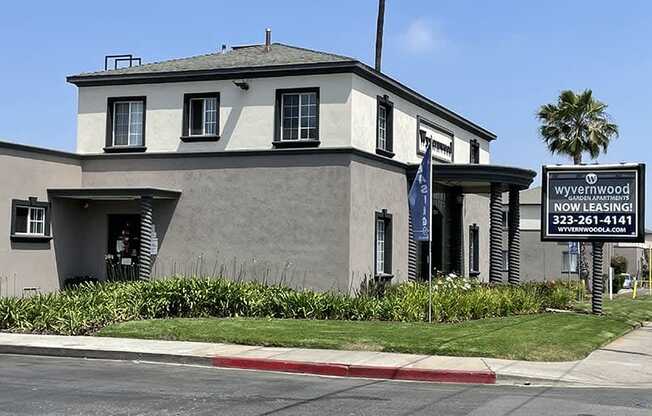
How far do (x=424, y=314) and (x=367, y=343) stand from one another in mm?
3970

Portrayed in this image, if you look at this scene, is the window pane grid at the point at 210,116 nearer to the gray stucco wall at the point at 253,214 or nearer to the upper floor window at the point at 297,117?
the gray stucco wall at the point at 253,214

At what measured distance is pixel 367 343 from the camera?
50.5ft

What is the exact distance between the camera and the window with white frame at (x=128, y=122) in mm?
24848

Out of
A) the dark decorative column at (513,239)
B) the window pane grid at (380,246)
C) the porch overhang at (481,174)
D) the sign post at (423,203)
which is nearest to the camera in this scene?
the sign post at (423,203)

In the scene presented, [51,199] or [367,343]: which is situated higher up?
[51,199]

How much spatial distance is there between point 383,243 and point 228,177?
5.18 metres

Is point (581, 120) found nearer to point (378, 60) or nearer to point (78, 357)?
point (378, 60)

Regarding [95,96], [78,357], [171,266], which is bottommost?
[78,357]

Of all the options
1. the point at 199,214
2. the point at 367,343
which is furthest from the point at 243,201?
the point at 367,343

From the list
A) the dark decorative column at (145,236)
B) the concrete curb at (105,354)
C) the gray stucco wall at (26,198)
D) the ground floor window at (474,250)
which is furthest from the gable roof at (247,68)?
the concrete curb at (105,354)

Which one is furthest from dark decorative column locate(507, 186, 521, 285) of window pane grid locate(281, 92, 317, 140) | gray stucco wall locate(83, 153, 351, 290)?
window pane grid locate(281, 92, 317, 140)

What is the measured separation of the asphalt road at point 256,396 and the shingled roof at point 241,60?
12054mm

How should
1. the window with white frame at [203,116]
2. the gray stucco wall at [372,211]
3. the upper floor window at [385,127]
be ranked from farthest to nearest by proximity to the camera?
1. the upper floor window at [385,127]
2. the window with white frame at [203,116]
3. the gray stucco wall at [372,211]

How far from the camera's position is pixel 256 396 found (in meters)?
10.7
